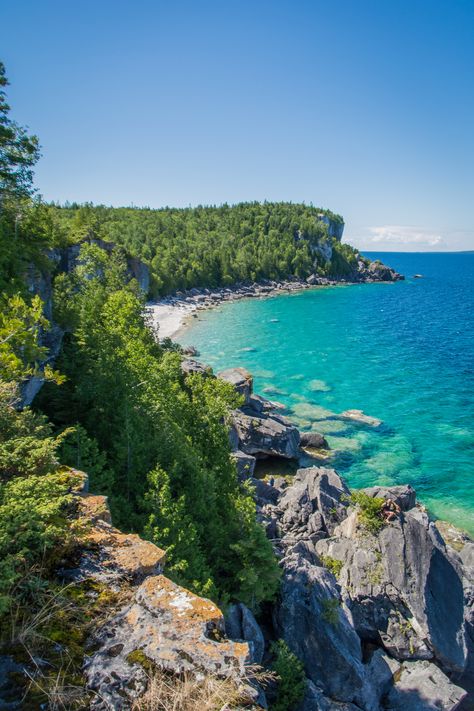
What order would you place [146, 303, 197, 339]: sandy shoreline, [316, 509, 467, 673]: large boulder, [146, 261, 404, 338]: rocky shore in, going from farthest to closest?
1. [146, 261, 404, 338]: rocky shore
2. [146, 303, 197, 339]: sandy shoreline
3. [316, 509, 467, 673]: large boulder

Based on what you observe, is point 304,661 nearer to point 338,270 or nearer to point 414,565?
point 414,565

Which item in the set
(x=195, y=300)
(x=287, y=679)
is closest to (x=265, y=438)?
(x=287, y=679)

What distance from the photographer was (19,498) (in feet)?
23.9

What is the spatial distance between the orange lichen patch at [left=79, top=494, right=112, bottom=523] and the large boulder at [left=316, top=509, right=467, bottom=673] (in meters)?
16.3

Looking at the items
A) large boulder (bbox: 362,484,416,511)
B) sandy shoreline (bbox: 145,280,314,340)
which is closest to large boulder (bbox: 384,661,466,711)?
large boulder (bbox: 362,484,416,511)

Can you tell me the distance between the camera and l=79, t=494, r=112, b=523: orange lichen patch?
28.0 feet

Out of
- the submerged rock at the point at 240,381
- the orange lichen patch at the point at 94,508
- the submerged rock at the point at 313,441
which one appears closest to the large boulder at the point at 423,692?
the orange lichen patch at the point at 94,508

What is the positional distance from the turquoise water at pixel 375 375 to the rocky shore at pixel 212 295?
5514mm

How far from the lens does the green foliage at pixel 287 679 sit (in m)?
13.5

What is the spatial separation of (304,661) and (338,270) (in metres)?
195

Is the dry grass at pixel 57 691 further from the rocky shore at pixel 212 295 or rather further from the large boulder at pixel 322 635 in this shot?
the rocky shore at pixel 212 295

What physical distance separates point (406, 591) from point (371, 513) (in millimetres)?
4172

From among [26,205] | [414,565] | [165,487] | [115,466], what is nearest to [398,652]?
[414,565]

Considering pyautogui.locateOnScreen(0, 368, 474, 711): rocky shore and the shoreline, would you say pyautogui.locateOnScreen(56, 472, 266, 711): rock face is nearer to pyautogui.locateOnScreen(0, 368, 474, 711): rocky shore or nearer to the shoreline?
pyautogui.locateOnScreen(0, 368, 474, 711): rocky shore
